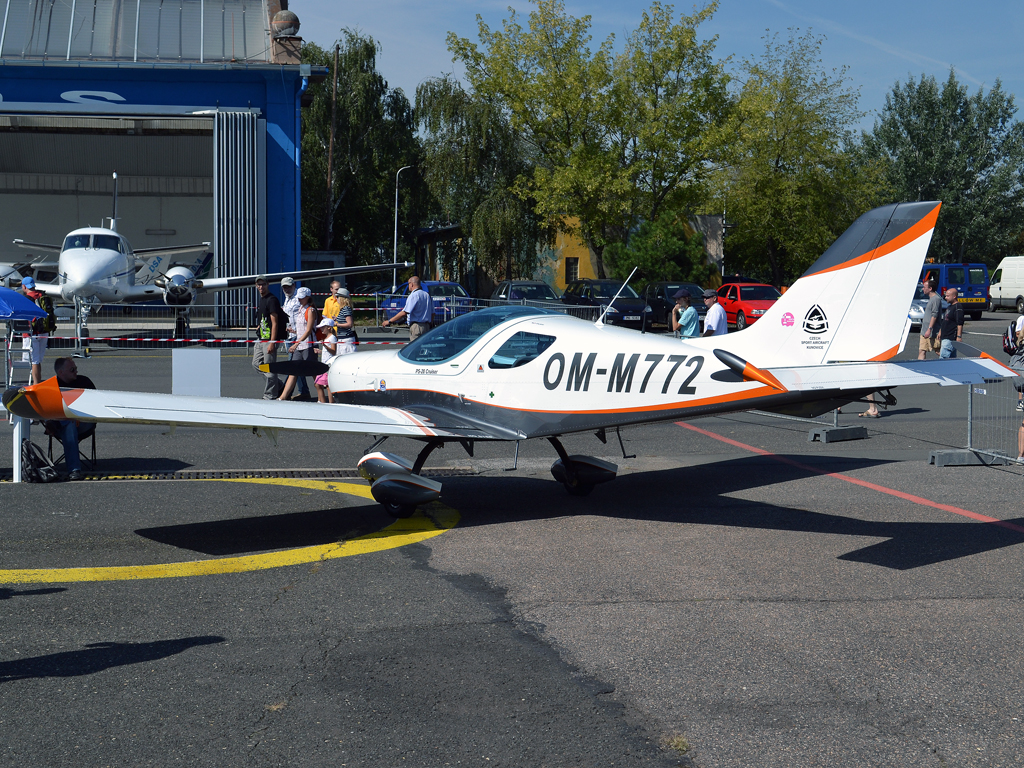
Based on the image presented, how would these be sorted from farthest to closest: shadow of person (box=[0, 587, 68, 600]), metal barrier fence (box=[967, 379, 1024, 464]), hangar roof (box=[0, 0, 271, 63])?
hangar roof (box=[0, 0, 271, 63]) < metal barrier fence (box=[967, 379, 1024, 464]) < shadow of person (box=[0, 587, 68, 600])

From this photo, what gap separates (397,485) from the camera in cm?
806

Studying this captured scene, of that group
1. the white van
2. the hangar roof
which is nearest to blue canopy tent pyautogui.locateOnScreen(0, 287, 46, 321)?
the hangar roof

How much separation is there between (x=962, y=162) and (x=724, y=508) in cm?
6355

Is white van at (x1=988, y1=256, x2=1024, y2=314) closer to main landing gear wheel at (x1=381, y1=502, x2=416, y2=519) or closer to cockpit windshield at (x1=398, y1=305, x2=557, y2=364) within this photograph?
cockpit windshield at (x1=398, y1=305, x2=557, y2=364)

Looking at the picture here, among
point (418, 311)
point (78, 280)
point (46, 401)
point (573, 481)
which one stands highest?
point (78, 280)

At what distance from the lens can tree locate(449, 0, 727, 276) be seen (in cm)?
4144

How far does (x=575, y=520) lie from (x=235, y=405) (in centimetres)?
308

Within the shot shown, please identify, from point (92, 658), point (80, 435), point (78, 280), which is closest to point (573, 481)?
point (92, 658)

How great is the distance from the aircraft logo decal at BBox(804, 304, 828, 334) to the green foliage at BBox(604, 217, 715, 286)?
33.0 meters

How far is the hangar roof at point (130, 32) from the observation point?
32500mm

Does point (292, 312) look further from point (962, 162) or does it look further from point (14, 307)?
point (962, 162)

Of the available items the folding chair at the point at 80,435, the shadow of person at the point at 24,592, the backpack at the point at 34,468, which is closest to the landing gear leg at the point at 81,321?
the folding chair at the point at 80,435

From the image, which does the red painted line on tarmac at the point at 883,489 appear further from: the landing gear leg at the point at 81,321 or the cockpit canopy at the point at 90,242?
the cockpit canopy at the point at 90,242

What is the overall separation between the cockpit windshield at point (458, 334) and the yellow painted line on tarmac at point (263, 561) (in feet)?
4.83
